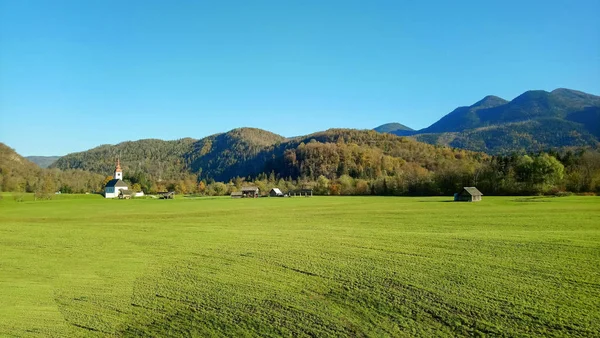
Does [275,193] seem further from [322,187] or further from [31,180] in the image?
[31,180]

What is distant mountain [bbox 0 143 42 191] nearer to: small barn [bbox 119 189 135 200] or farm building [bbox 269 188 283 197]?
small barn [bbox 119 189 135 200]

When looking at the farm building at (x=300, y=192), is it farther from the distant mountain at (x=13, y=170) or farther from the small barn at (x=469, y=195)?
the distant mountain at (x=13, y=170)

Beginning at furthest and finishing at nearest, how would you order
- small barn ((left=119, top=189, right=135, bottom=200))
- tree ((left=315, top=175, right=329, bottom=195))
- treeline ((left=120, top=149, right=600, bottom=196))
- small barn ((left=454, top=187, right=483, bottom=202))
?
tree ((left=315, top=175, right=329, bottom=195))
small barn ((left=119, top=189, right=135, bottom=200))
treeline ((left=120, top=149, right=600, bottom=196))
small barn ((left=454, top=187, right=483, bottom=202))

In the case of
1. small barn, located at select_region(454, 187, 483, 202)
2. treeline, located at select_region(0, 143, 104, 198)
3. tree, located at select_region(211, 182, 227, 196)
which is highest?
treeline, located at select_region(0, 143, 104, 198)

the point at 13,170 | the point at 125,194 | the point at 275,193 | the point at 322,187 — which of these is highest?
the point at 13,170

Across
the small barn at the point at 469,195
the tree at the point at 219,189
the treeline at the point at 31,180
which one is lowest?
the small barn at the point at 469,195

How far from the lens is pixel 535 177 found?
3568 inches

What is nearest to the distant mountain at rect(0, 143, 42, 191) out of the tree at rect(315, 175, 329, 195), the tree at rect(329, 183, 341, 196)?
the tree at rect(315, 175, 329, 195)

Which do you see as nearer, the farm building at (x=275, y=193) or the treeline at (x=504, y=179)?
the treeline at (x=504, y=179)

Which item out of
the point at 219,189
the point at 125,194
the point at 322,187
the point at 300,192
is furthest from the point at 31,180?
the point at 322,187

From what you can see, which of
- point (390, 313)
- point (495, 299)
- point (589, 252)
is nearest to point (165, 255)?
point (390, 313)

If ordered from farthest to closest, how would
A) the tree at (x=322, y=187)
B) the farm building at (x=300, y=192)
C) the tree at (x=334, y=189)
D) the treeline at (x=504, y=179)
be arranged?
the tree at (x=322, y=187)
the farm building at (x=300, y=192)
the tree at (x=334, y=189)
the treeline at (x=504, y=179)

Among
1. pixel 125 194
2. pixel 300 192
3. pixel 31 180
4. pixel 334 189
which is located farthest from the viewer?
pixel 300 192

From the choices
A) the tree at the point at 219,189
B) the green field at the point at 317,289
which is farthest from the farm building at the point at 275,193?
the green field at the point at 317,289
